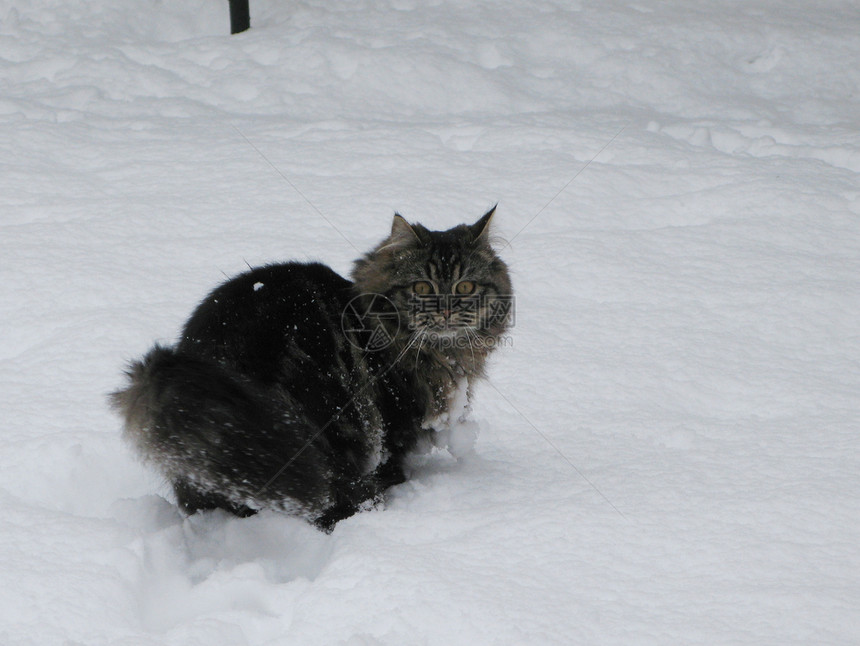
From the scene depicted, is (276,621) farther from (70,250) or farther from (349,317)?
(70,250)

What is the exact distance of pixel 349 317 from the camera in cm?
254

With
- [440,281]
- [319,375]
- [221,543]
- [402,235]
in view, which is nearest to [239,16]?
[402,235]

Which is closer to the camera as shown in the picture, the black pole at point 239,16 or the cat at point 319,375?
the cat at point 319,375

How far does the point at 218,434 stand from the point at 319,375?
1.50ft

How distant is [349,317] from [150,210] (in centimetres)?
247

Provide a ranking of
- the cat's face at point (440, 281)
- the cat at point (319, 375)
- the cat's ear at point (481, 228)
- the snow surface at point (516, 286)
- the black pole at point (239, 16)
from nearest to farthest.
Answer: the snow surface at point (516, 286)
the cat at point (319, 375)
the cat's face at point (440, 281)
the cat's ear at point (481, 228)
the black pole at point (239, 16)

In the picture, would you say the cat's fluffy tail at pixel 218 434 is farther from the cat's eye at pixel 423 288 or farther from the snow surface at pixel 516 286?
the cat's eye at pixel 423 288

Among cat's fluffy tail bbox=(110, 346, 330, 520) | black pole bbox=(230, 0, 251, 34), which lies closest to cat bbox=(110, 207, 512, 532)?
cat's fluffy tail bbox=(110, 346, 330, 520)

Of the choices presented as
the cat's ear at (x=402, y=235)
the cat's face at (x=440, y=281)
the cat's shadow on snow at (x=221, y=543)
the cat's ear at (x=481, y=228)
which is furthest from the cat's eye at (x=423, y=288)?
the cat's shadow on snow at (x=221, y=543)

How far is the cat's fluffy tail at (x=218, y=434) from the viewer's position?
1911mm

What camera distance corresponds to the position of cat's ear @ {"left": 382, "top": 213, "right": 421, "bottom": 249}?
2615 mm

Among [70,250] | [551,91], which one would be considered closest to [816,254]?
[551,91]

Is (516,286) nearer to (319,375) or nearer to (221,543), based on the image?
(319,375)

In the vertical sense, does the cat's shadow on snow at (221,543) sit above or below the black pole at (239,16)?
below
